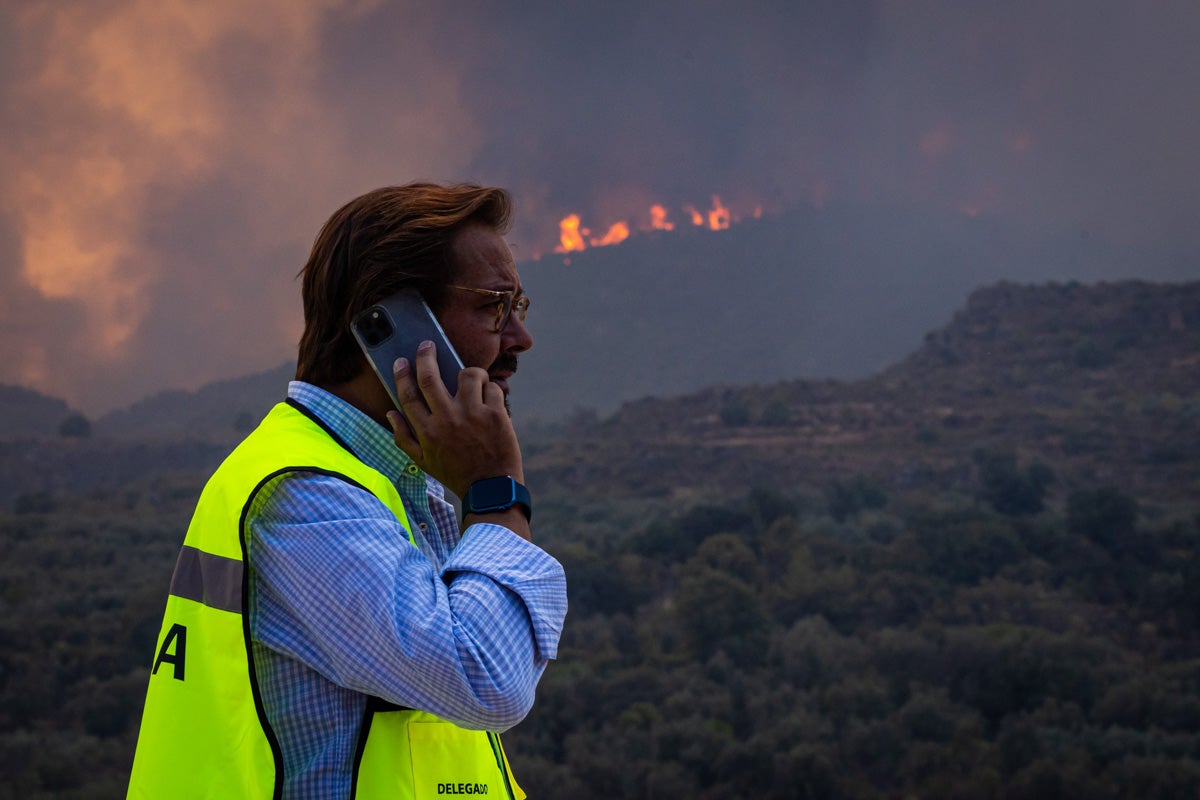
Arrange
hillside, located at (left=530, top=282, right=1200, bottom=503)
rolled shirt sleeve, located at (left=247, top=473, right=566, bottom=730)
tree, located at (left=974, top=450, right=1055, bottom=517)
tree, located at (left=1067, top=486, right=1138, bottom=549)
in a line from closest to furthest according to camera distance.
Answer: rolled shirt sleeve, located at (left=247, top=473, right=566, bottom=730)
tree, located at (left=1067, top=486, right=1138, bottom=549)
tree, located at (left=974, top=450, right=1055, bottom=517)
hillside, located at (left=530, top=282, right=1200, bottom=503)

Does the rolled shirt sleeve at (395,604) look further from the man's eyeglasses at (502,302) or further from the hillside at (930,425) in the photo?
the hillside at (930,425)

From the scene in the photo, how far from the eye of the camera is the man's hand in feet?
4.97

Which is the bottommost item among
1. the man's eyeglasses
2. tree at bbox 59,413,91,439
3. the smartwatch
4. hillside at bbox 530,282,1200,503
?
the smartwatch

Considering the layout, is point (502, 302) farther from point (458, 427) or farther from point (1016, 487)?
point (1016, 487)

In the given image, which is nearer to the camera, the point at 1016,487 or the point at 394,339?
the point at 394,339

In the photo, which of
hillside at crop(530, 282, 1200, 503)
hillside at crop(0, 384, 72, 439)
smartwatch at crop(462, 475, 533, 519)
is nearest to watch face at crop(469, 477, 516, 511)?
smartwatch at crop(462, 475, 533, 519)

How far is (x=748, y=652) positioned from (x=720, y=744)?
5.60m

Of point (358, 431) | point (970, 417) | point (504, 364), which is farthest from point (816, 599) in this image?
point (358, 431)

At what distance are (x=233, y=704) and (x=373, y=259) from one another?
66cm

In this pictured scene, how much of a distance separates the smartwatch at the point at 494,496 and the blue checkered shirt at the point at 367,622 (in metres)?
0.04

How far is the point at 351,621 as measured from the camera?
1332 mm

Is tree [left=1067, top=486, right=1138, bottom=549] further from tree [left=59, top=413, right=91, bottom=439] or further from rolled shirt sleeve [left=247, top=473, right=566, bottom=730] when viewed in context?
tree [left=59, top=413, right=91, bottom=439]

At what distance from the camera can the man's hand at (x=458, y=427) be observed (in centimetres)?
151

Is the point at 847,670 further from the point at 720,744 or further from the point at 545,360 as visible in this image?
the point at 545,360
